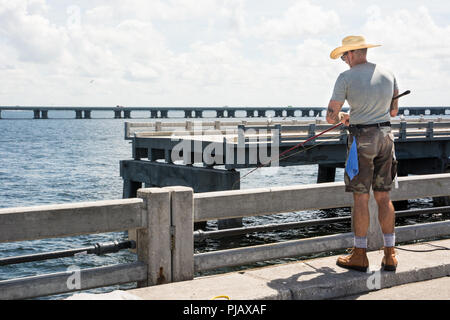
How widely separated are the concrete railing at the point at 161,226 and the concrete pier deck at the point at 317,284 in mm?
193

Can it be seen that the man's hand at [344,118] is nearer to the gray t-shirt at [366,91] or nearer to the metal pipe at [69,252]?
the gray t-shirt at [366,91]

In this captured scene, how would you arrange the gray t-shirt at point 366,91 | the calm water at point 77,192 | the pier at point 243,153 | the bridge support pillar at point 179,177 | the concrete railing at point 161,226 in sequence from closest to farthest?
the concrete railing at point 161,226 < the gray t-shirt at point 366,91 < the calm water at point 77,192 < the bridge support pillar at point 179,177 < the pier at point 243,153

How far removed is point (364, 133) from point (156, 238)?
6.91 feet

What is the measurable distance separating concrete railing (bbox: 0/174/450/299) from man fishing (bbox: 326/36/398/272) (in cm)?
66

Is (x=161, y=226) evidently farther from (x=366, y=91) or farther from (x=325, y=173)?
(x=325, y=173)

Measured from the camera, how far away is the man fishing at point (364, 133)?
545cm

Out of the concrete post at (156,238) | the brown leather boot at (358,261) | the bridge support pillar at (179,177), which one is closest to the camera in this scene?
the concrete post at (156,238)

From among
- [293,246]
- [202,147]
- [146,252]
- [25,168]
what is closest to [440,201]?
[202,147]

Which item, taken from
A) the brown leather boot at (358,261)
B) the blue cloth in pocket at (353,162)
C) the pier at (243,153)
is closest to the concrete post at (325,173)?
the pier at (243,153)

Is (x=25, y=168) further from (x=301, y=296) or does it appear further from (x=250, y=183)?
(x=301, y=296)

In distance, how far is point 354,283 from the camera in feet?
17.4

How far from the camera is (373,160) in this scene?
18.4 feet

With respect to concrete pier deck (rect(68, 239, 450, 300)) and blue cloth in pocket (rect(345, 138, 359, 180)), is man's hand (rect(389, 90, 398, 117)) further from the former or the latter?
concrete pier deck (rect(68, 239, 450, 300))

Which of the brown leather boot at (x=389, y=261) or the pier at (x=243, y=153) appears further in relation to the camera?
the pier at (x=243, y=153)
